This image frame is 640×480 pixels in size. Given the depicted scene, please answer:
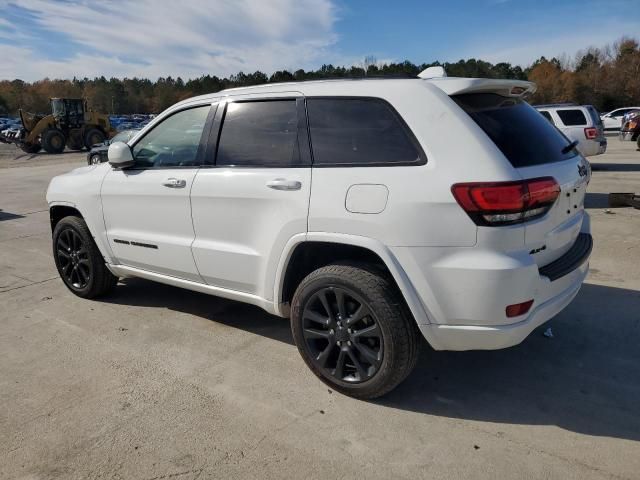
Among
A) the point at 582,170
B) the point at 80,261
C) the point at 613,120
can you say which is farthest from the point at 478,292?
the point at 613,120

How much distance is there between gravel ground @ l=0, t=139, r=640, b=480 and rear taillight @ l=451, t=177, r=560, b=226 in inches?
45.1

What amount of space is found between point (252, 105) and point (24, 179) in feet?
51.5

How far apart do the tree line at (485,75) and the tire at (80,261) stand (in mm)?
21503

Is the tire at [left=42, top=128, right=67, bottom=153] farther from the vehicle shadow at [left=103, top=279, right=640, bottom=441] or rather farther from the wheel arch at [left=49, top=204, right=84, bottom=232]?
the vehicle shadow at [left=103, top=279, right=640, bottom=441]

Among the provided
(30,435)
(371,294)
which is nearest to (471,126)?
(371,294)

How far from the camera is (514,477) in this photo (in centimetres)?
231

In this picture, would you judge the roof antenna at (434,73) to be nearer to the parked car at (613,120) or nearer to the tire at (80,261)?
the tire at (80,261)

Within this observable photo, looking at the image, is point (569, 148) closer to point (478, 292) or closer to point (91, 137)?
point (478, 292)

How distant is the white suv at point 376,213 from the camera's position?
2516 mm

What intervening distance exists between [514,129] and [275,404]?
82.7 inches

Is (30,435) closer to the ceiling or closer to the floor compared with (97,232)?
closer to the floor

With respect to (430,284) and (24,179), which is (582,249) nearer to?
(430,284)

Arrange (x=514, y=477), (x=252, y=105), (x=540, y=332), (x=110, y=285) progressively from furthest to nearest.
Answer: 1. (x=110, y=285)
2. (x=540, y=332)
3. (x=252, y=105)
4. (x=514, y=477)

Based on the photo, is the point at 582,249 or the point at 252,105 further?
the point at 252,105
